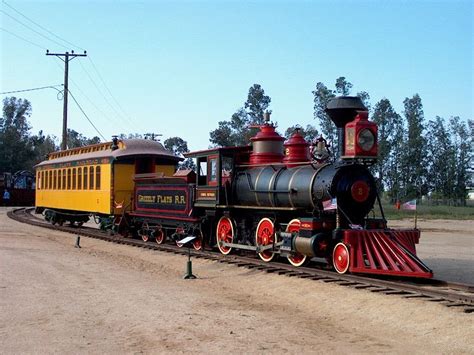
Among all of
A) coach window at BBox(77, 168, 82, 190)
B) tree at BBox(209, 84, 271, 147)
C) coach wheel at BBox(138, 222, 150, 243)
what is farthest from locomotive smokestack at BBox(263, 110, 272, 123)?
tree at BBox(209, 84, 271, 147)

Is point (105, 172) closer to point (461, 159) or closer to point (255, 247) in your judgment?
point (255, 247)

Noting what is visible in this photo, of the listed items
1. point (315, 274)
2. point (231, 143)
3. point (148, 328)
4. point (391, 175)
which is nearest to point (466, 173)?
point (391, 175)

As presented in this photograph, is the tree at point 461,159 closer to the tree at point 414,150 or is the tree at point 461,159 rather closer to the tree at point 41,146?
the tree at point 414,150

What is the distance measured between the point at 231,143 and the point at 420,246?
123ft

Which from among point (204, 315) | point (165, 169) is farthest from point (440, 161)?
point (204, 315)

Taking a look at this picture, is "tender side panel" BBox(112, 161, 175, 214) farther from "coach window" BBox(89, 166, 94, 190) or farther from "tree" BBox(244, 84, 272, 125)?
"tree" BBox(244, 84, 272, 125)

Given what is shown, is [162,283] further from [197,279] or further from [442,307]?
[442,307]

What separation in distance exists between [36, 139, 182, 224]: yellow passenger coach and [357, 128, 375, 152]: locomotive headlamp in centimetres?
902

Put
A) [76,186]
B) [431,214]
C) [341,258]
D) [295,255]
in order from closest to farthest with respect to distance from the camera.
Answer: [341,258]
[295,255]
[76,186]
[431,214]

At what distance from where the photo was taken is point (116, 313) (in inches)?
316

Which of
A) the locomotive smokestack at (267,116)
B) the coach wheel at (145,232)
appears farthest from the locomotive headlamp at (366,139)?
the coach wheel at (145,232)

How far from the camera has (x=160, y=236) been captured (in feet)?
60.6

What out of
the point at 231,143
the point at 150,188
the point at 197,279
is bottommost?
the point at 197,279

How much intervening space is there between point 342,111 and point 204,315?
18.6 feet
